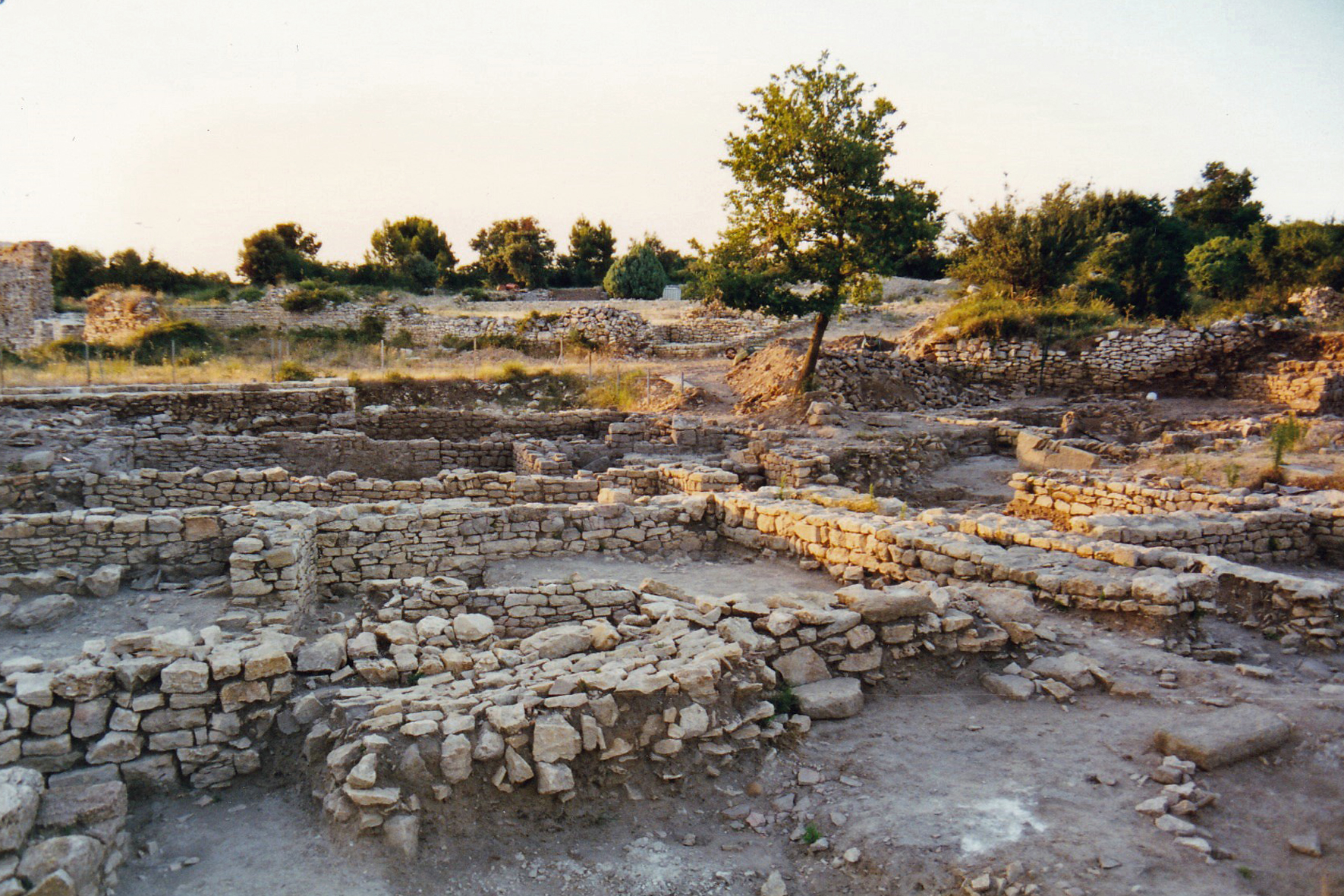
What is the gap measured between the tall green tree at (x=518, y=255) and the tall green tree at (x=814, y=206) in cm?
3212

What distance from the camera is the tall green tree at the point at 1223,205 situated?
131 feet

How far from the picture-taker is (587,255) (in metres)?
52.0

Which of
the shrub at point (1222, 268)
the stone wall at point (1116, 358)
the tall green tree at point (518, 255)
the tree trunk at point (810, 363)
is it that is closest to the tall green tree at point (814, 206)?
the tree trunk at point (810, 363)

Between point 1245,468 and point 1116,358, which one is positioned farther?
point 1116,358

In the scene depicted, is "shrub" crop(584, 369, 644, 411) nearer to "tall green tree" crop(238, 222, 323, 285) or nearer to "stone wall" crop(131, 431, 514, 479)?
"stone wall" crop(131, 431, 514, 479)

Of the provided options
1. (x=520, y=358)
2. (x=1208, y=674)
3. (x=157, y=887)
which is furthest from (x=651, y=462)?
(x=520, y=358)

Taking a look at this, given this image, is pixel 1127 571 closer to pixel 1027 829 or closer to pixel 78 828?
pixel 1027 829

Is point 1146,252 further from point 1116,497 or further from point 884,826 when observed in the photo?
point 884,826

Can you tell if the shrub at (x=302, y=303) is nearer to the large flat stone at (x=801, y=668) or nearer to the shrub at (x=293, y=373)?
the shrub at (x=293, y=373)

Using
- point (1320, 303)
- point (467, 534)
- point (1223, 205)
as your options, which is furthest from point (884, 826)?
point (1223, 205)

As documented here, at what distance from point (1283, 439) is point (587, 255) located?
143 feet

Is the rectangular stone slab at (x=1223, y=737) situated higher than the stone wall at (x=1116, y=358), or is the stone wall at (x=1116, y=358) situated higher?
the stone wall at (x=1116, y=358)

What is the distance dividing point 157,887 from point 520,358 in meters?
23.1

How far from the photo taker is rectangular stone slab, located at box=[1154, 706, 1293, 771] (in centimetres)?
469
